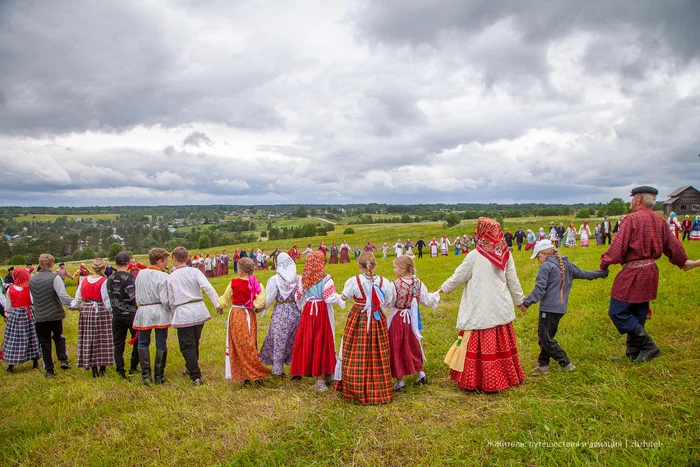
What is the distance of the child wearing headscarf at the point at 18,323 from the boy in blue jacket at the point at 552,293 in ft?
30.5

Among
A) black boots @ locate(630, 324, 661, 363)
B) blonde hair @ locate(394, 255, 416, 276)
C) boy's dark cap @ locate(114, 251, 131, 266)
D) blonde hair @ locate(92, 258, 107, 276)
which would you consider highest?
blonde hair @ locate(394, 255, 416, 276)

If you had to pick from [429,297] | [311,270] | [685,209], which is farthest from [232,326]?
[685,209]

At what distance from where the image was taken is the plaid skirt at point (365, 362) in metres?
5.17

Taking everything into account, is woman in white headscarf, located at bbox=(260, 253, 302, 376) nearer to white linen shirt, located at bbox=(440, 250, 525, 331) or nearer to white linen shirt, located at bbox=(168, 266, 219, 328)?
white linen shirt, located at bbox=(168, 266, 219, 328)

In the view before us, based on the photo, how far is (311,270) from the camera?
5906 mm

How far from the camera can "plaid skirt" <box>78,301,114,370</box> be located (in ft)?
22.9

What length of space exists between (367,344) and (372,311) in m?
0.44

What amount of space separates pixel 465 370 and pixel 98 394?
214 inches

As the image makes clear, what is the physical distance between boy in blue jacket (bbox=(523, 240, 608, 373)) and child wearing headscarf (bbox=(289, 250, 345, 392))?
9.14 feet

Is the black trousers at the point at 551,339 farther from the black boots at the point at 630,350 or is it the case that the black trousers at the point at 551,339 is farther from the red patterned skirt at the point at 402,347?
the red patterned skirt at the point at 402,347

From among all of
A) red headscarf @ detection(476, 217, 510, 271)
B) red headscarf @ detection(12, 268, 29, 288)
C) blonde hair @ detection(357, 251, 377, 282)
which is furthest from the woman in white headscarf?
red headscarf @ detection(12, 268, 29, 288)

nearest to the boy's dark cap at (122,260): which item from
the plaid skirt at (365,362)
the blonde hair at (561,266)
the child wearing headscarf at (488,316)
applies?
the plaid skirt at (365,362)

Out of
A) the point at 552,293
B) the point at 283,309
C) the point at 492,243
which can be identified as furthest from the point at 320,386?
the point at 552,293

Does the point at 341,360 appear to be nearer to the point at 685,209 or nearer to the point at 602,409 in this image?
the point at 602,409
